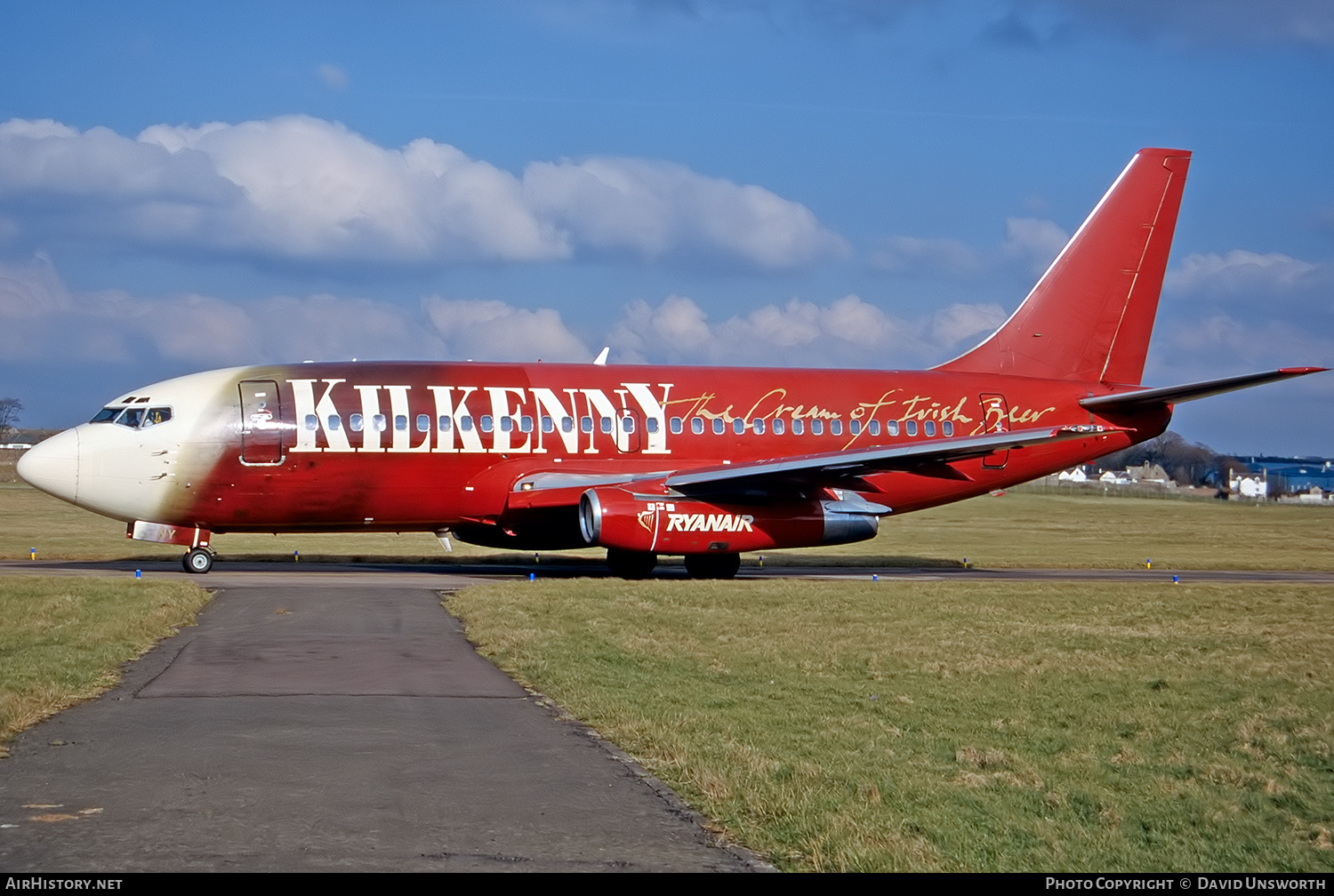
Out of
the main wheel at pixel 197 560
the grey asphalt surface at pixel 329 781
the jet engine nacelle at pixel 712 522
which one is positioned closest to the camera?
the grey asphalt surface at pixel 329 781

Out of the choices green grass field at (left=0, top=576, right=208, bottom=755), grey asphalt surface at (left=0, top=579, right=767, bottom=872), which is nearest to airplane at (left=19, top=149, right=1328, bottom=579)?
green grass field at (left=0, top=576, right=208, bottom=755)

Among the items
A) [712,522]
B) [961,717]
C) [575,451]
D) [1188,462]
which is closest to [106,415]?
[575,451]

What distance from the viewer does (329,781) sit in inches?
345

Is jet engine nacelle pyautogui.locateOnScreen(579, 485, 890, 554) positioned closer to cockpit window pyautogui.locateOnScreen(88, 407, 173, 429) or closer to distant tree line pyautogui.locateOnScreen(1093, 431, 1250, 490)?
cockpit window pyautogui.locateOnScreen(88, 407, 173, 429)

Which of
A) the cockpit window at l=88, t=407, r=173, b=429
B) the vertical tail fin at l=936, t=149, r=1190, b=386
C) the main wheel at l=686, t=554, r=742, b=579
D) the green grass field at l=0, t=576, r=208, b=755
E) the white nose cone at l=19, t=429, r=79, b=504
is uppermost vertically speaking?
the vertical tail fin at l=936, t=149, r=1190, b=386

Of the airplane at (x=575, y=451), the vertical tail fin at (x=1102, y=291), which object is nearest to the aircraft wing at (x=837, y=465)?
the airplane at (x=575, y=451)

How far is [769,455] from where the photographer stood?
95.9 ft

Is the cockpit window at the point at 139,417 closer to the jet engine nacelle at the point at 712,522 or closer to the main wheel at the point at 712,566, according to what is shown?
the jet engine nacelle at the point at 712,522

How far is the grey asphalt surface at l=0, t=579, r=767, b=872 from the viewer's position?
703 centimetres

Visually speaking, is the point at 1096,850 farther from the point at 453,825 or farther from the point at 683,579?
the point at 683,579

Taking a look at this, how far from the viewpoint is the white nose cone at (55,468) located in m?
25.0

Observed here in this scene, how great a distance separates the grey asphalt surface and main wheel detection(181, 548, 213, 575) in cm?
1154

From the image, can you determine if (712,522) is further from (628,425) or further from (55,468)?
(55,468)

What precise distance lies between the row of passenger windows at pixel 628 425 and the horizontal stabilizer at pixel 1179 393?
3551 mm
